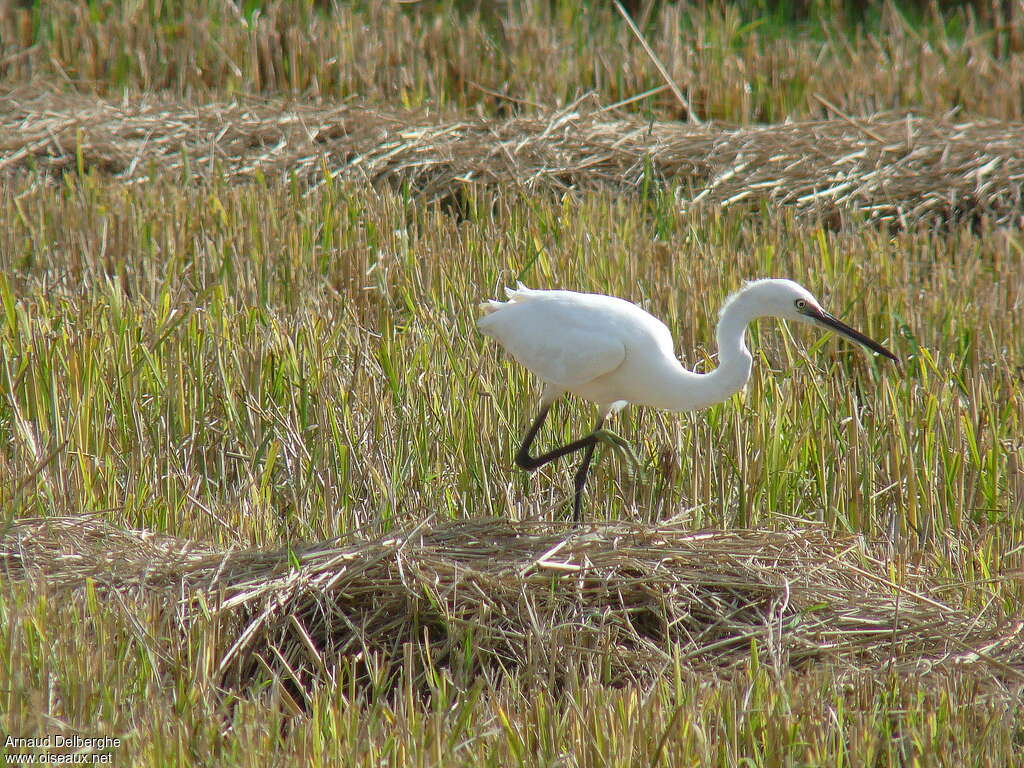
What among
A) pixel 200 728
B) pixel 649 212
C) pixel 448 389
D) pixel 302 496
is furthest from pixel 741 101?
pixel 200 728

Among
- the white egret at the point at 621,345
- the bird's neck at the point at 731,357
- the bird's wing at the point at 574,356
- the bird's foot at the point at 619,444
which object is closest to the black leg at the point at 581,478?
the white egret at the point at 621,345

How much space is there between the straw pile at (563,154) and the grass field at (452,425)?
19 centimetres

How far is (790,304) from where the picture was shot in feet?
11.3

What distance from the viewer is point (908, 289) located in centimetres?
525

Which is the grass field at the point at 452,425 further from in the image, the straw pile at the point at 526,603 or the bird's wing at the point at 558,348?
the bird's wing at the point at 558,348

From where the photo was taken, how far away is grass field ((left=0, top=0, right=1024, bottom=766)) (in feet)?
7.98

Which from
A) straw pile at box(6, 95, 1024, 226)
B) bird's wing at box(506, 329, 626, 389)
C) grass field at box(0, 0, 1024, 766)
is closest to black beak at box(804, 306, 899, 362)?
grass field at box(0, 0, 1024, 766)

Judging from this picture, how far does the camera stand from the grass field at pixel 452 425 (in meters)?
2.43

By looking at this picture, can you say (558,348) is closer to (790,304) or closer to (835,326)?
(790,304)

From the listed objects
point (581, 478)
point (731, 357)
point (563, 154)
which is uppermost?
point (563, 154)

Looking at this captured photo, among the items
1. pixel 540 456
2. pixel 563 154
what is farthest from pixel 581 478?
pixel 563 154

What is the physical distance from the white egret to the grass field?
0.30 metres

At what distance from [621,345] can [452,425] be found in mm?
639

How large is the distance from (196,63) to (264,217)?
2971 millimetres
